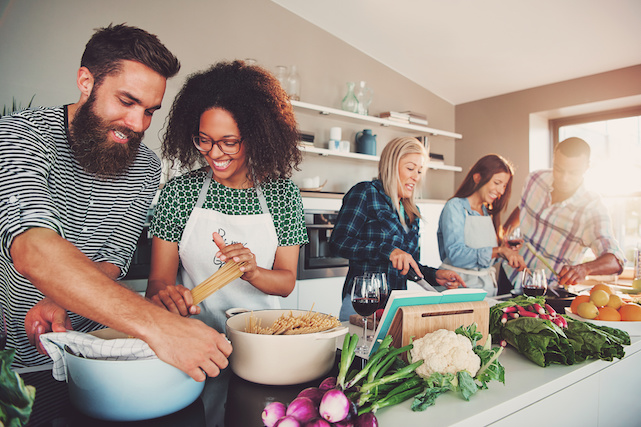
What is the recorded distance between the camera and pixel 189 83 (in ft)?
5.29

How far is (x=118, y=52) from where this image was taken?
1.19m

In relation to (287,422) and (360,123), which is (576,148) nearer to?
(360,123)

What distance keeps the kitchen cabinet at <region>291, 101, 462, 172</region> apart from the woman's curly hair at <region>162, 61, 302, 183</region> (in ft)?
6.44

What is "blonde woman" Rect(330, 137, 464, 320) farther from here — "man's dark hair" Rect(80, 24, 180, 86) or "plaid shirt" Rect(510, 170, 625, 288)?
"man's dark hair" Rect(80, 24, 180, 86)

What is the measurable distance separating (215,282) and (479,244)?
1.96m

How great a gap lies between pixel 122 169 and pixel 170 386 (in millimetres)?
820

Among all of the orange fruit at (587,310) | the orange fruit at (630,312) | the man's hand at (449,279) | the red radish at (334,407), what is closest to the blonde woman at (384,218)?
Result: the man's hand at (449,279)

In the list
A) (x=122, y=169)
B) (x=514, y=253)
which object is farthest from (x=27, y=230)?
(x=514, y=253)

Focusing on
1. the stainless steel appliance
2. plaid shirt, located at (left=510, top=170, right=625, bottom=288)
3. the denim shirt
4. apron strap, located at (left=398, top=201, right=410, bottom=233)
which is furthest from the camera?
the stainless steel appliance

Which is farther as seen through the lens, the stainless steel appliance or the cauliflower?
the stainless steel appliance

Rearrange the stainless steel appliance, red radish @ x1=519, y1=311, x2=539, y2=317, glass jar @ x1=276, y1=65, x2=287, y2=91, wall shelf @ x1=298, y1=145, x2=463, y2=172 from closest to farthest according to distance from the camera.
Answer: red radish @ x1=519, y1=311, x2=539, y2=317 < the stainless steel appliance < glass jar @ x1=276, y1=65, x2=287, y2=91 < wall shelf @ x1=298, y1=145, x2=463, y2=172

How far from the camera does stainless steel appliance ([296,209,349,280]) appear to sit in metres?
3.44

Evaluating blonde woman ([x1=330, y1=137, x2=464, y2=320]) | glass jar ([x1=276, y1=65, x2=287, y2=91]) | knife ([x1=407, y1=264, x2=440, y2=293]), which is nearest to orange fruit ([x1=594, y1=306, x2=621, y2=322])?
knife ([x1=407, y1=264, x2=440, y2=293])

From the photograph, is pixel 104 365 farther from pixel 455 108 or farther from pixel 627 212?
pixel 455 108
